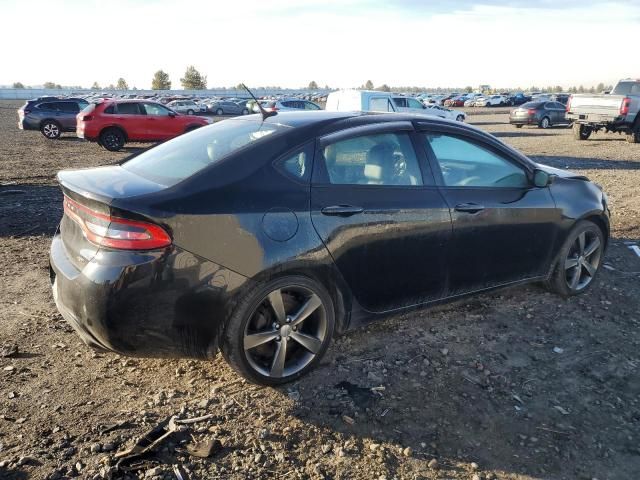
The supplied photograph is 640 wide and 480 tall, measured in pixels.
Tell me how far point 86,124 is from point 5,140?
5.99 meters

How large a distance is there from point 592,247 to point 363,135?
2.64 metres

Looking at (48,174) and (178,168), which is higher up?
(178,168)

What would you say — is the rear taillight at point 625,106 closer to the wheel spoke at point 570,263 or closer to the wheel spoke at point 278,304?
the wheel spoke at point 570,263

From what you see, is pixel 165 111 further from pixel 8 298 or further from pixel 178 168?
pixel 178 168

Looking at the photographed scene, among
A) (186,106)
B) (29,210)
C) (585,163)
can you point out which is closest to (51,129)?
(29,210)

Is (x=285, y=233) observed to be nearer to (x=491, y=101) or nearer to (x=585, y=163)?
(x=585, y=163)

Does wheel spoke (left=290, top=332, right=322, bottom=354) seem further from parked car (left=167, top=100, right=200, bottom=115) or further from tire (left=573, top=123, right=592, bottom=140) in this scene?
parked car (left=167, top=100, right=200, bottom=115)

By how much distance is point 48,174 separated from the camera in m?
11.4

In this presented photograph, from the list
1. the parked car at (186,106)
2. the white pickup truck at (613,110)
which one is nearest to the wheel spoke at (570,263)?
the white pickup truck at (613,110)

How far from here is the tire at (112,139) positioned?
56.0ft

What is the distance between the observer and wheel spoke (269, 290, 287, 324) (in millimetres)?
3133

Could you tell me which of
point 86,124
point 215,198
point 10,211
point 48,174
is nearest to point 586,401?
point 215,198

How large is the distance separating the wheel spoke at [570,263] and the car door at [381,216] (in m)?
1.46

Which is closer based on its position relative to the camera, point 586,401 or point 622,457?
point 622,457
